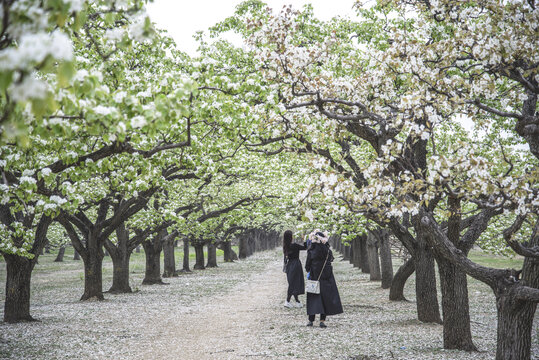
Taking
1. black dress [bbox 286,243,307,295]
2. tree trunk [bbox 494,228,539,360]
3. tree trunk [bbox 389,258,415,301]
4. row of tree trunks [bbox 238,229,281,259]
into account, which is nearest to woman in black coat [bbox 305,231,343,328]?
black dress [bbox 286,243,307,295]

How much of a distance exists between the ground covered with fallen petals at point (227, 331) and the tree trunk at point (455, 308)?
15.1 inches

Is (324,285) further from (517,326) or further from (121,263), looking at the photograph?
(121,263)

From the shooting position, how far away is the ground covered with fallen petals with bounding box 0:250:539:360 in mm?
9922

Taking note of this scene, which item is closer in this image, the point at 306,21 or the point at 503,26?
the point at 503,26

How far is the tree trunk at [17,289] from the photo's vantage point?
13.7 metres

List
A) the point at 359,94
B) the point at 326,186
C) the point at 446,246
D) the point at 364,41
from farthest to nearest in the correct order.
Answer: the point at 364,41, the point at 359,94, the point at 446,246, the point at 326,186

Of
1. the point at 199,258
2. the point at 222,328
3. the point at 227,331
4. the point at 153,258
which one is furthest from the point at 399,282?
the point at 199,258

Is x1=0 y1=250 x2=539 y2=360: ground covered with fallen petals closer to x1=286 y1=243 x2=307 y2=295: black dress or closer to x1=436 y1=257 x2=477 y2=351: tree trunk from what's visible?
x1=436 y1=257 x2=477 y2=351: tree trunk

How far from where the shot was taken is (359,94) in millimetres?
11195

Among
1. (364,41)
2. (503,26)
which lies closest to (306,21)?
(364,41)

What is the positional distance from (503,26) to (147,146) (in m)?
8.52

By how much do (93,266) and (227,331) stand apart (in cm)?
939

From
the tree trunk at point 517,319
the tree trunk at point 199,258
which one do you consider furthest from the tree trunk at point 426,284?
the tree trunk at point 199,258

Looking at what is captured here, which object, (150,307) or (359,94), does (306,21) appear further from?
(150,307)
